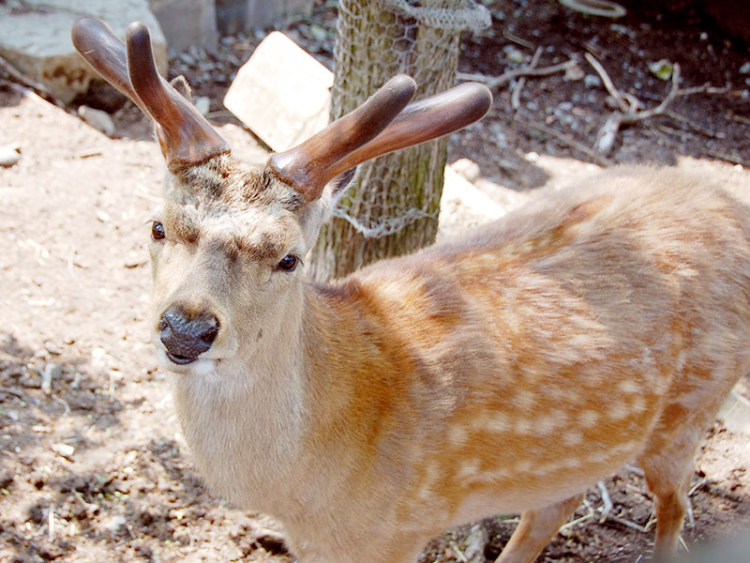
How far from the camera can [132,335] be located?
4320mm

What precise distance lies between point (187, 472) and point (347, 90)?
5.79ft

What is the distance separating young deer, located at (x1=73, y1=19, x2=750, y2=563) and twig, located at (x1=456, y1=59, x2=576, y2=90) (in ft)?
12.1

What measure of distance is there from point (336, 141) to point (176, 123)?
0.47 meters

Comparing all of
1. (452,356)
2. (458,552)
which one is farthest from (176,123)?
(458,552)

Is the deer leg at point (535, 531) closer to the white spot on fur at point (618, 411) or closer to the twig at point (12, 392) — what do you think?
the white spot on fur at point (618, 411)

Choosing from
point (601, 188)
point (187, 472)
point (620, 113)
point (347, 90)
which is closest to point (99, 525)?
point (187, 472)

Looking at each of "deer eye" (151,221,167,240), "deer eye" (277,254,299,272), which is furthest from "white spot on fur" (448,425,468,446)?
"deer eye" (151,221,167,240)

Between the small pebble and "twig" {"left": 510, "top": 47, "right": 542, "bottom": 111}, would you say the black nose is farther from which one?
"twig" {"left": 510, "top": 47, "right": 542, "bottom": 111}

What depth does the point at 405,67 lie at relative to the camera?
389 cm

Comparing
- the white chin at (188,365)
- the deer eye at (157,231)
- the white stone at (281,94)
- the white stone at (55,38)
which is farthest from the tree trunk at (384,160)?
the white stone at (55,38)

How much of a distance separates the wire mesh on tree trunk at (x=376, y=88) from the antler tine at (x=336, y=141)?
1.33 m

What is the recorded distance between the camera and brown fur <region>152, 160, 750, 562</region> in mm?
2604

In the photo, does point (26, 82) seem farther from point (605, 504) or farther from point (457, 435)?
point (605, 504)

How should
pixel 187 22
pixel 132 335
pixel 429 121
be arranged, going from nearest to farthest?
pixel 429 121, pixel 132 335, pixel 187 22
